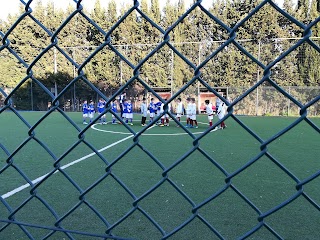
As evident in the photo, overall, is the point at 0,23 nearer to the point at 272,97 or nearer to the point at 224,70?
the point at 224,70

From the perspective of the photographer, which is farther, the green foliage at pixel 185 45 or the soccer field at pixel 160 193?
the green foliage at pixel 185 45

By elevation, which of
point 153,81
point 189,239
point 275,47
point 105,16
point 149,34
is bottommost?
point 189,239

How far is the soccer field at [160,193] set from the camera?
4.73 feet

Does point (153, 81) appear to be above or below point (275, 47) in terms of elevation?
below

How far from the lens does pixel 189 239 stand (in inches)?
126

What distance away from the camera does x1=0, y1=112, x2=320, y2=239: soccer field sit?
1.44 meters

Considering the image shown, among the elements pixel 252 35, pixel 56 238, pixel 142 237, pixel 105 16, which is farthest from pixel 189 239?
pixel 105 16

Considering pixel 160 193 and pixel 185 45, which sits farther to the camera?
pixel 185 45

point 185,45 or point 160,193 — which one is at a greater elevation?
point 185,45

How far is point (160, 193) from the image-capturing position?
460 centimetres

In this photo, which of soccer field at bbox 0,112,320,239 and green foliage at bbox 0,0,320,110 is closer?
soccer field at bbox 0,112,320,239

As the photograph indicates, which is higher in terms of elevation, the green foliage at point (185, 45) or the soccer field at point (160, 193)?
A: the green foliage at point (185, 45)

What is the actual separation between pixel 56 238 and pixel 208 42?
65.3 ft

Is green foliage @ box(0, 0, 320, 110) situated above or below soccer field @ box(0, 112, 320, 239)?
above
